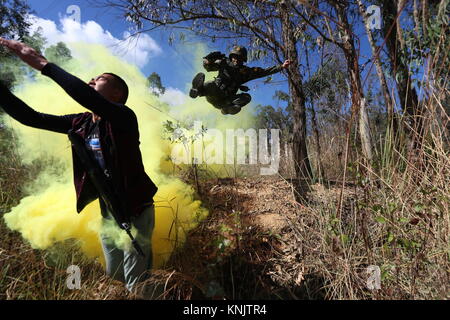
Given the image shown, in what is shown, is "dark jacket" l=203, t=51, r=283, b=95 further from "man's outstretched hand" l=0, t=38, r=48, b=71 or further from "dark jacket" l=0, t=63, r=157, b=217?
"man's outstretched hand" l=0, t=38, r=48, b=71

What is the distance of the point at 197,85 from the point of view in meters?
3.02

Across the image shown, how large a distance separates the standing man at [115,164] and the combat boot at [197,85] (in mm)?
1362

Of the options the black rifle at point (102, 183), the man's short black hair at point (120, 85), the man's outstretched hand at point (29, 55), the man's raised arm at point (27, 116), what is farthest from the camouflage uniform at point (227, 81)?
the man's outstretched hand at point (29, 55)

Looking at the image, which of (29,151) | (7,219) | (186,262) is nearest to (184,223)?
(186,262)

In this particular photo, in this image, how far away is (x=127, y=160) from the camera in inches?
63.1

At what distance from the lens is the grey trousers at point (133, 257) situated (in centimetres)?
160

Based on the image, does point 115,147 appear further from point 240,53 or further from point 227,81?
point 240,53

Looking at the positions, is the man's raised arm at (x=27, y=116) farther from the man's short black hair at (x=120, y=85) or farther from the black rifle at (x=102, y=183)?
the man's short black hair at (x=120, y=85)

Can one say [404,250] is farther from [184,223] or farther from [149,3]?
[149,3]

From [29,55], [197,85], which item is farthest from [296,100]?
[29,55]

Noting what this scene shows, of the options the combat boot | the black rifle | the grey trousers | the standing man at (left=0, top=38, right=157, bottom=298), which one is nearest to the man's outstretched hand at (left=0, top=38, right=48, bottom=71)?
the standing man at (left=0, top=38, right=157, bottom=298)

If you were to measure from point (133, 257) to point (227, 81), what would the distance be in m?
2.08
